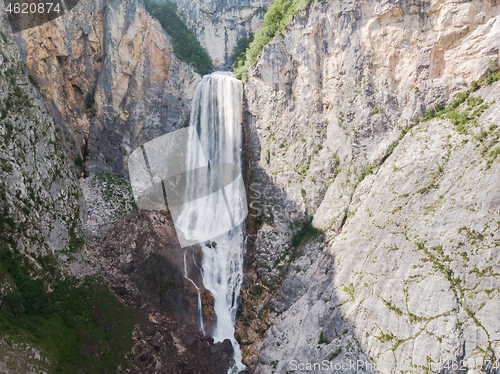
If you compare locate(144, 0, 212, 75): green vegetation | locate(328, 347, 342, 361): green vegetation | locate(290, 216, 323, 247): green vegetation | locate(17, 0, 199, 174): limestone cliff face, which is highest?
locate(144, 0, 212, 75): green vegetation

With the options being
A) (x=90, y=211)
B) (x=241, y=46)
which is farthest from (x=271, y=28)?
(x=90, y=211)

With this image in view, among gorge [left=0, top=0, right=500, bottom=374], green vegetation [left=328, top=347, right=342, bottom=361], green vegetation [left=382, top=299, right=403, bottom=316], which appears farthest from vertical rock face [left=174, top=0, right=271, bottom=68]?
green vegetation [left=328, top=347, right=342, bottom=361]

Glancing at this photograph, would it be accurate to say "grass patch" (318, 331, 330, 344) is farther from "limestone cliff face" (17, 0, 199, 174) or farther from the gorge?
"limestone cliff face" (17, 0, 199, 174)

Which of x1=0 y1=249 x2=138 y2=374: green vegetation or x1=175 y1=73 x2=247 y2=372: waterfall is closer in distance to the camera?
x1=0 y1=249 x2=138 y2=374: green vegetation

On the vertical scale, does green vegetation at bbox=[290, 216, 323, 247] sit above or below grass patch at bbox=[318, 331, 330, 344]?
above

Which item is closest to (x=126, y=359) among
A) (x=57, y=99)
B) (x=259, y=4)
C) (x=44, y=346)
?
(x=44, y=346)

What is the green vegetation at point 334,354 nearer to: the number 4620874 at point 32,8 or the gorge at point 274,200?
the gorge at point 274,200
